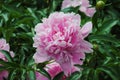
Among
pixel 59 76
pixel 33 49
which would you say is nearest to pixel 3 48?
pixel 33 49

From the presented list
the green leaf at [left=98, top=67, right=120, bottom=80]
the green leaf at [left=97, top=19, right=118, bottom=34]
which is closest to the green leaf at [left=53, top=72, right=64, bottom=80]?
the green leaf at [left=98, top=67, right=120, bottom=80]

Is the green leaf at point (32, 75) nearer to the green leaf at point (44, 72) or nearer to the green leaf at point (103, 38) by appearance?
the green leaf at point (44, 72)

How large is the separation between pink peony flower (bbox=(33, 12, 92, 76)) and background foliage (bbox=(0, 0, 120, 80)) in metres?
0.06

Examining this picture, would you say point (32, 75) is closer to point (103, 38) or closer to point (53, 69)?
point (53, 69)

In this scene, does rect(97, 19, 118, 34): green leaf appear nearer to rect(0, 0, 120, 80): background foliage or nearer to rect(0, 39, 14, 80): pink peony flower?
rect(0, 0, 120, 80): background foliage

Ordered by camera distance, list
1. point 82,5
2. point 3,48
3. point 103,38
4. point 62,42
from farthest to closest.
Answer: point 82,5 < point 3,48 < point 103,38 < point 62,42

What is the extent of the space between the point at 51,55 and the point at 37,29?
0.10 meters

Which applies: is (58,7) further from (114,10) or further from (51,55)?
(51,55)

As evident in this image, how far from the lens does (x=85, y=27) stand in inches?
52.1

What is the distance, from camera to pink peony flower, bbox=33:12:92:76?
50.2 inches

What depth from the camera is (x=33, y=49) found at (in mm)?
1569

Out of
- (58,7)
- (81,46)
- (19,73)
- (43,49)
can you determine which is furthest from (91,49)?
(58,7)

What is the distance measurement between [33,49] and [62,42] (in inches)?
12.9

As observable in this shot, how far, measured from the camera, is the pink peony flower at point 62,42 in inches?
50.2
